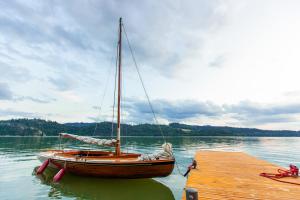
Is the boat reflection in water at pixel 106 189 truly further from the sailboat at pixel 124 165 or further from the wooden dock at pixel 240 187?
the wooden dock at pixel 240 187

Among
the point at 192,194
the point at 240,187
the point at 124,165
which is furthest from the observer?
the point at 124,165

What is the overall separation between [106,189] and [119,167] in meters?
1.63

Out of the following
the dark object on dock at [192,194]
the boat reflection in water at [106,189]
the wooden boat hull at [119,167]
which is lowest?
the boat reflection in water at [106,189]

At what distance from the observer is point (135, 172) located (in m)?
12.0

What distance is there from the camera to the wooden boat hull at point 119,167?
11773 mm

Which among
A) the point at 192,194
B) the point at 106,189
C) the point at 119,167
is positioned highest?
the point at 192,194

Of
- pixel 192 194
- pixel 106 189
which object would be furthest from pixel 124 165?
pixel 192 194

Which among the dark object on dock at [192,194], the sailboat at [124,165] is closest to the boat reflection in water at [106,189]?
the sailboat at [124,165]

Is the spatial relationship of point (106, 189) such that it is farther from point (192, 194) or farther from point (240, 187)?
point (192, 194)

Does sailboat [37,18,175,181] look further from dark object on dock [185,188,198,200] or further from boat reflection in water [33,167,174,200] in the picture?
dark object on dock [185,188,198,200]

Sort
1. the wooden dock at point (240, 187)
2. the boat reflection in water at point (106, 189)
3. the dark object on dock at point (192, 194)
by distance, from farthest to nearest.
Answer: the boat reflection in water at point (106, 189) < the wooden dock at point (240, 187) < the dark object on dock at point (192, 194)

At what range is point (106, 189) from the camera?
39.9 feet

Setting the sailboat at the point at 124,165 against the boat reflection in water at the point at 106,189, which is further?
the sailboat at the point at 124,165

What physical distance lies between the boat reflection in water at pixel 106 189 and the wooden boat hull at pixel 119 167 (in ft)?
2.47
